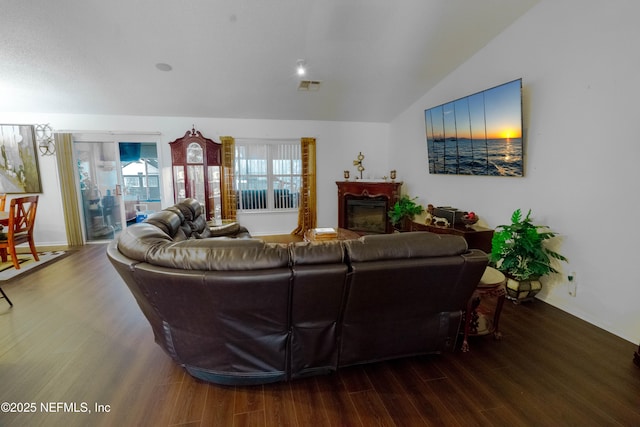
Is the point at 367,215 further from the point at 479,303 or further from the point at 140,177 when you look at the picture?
the point at 140,177

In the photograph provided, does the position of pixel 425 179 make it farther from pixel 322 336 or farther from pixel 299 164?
pixel 322 336

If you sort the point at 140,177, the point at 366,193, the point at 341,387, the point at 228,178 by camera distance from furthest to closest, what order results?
the point at 140,177 → the point at 366,193 → the point at 228,178 → the point at 341,387

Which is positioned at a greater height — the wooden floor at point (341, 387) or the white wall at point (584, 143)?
the white wall at point (584, 143)

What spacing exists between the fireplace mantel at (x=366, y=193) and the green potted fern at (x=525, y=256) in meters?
2.56

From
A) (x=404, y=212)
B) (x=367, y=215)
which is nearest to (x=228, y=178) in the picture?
(x=367, y=215)

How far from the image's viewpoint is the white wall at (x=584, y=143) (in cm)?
220

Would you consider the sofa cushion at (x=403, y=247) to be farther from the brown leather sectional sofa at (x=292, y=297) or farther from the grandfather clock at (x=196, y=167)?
the grandfather clock at (x=196, y=167)

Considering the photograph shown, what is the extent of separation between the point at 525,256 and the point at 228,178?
4775 mm

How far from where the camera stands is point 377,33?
10.5 ft

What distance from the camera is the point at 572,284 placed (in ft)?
8.65

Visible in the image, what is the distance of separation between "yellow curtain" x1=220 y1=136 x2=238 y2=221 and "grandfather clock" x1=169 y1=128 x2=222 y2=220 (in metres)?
0.11

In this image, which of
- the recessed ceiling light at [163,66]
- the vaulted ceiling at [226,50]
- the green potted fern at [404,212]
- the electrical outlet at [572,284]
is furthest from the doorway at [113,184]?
the electrical outlet at [572,284]

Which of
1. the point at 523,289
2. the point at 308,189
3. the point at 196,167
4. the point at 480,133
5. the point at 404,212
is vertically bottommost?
the point at 523,289

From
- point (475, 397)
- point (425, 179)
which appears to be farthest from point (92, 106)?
point (475, 397)
